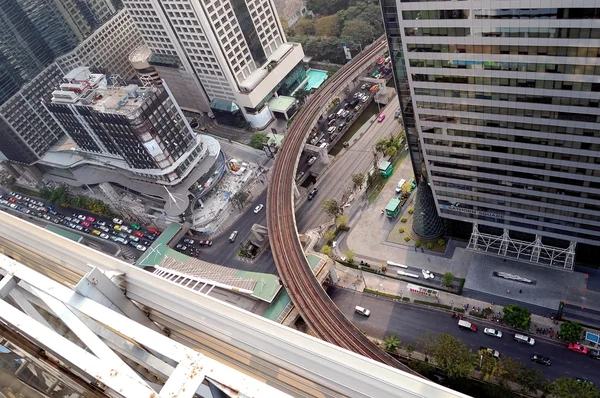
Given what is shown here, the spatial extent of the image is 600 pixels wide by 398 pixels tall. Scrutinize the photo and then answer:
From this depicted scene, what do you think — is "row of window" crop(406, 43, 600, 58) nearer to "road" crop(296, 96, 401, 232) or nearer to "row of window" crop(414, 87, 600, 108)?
"row of window" crop(414, 87, 600, 108)

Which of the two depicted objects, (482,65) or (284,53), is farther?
(284,53)

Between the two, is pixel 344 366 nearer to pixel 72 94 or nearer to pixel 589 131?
pixel 589 131

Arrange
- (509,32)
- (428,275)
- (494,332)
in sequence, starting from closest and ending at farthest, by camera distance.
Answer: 1. (509,32)
2. (494,332)
3. (428,275)

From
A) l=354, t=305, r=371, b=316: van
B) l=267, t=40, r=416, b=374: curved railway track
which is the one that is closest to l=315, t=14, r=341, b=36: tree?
l=267, t=40, r=416, b=374: curved railway track

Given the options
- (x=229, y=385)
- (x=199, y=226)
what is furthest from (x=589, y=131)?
(x=199, y=226)


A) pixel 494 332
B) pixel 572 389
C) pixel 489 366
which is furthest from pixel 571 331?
pixel 489 366

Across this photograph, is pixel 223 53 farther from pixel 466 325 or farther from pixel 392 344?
pixel 466 325
